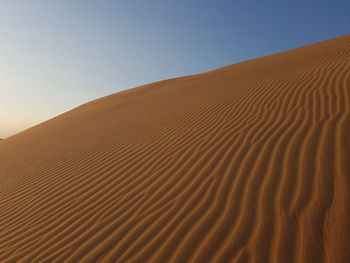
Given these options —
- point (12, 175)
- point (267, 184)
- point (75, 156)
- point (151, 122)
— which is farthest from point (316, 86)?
point (12, 175)

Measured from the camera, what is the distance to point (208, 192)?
113 inches

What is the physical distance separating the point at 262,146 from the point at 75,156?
4.28m

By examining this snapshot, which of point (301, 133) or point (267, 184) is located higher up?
point (301, 133)

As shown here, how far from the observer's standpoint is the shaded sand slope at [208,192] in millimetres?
2074

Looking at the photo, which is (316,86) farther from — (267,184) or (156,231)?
(156,231)

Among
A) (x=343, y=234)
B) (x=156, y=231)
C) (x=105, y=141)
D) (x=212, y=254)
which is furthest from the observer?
(x=105, y=141)

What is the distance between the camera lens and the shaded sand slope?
2.07m

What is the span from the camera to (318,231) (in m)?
1.94

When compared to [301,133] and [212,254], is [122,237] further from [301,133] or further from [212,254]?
[301,133]

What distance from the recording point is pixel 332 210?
2.08m

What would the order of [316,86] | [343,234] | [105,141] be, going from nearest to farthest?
[343,234]
[316,86]
[105,141]

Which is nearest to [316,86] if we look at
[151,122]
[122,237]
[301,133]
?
[301,133]

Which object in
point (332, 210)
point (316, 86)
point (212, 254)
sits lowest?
point (212, 254)

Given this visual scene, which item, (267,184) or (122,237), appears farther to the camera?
(267,184)
